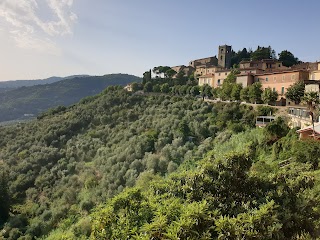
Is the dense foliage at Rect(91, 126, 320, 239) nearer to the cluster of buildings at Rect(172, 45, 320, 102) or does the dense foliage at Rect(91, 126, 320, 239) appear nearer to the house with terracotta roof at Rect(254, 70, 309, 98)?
the cluster of buildings at Rect(172, 45, 320, 102)

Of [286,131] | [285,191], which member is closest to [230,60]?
[286,131]

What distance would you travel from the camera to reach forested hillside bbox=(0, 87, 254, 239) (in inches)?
1398

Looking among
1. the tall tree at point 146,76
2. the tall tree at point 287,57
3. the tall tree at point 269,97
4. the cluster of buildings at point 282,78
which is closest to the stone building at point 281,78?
the cluster of buildings at point 282,78

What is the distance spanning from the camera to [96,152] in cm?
4972

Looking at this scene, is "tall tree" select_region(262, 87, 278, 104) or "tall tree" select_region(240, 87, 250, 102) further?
"tall tree" select_region(240, 87, 250, 102)

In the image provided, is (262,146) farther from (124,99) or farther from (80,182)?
(124,99)

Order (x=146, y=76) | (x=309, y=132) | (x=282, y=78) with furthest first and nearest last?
(x=146, y=76), (x=282, y=78), (x=309, y=132)

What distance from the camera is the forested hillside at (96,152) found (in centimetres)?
3550

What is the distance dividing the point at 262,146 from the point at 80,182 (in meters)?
26.6

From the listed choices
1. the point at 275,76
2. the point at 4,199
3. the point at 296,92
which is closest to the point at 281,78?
the point at 275,76

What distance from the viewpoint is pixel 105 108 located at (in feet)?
Answer: 221

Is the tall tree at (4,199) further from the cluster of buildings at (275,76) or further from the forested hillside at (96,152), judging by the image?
the cluster of buildings at (275,76)

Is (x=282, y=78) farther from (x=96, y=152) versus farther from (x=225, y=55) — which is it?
(x=225, y=55)

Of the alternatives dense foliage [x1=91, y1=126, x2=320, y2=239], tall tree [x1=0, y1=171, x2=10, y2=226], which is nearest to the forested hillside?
tall tree [x1=0, y1=171, x2=10, y2=226]
